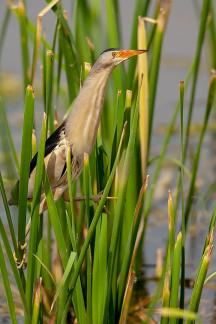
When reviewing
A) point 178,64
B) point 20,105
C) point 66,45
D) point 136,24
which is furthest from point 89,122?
point 178,64

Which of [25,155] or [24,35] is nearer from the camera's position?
[25,155]

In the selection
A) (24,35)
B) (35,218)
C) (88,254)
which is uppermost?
(24,35)

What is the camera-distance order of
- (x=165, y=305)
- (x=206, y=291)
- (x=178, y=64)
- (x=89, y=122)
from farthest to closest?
(x=178, y=64) < (x=206, y=291) < (x=89, y=122) < (x=165, y=305)

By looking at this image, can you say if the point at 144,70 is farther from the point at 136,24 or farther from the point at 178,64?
the point at 178,64

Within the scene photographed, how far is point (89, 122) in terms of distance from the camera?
2.02 meters

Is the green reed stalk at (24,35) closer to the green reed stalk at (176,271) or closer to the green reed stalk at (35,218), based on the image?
the green reed stalk at (35,218)

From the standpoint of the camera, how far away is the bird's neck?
2010mm

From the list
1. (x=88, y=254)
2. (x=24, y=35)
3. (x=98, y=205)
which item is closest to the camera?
(x=98, y=205)

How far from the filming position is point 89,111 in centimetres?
203

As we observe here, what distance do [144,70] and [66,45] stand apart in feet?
0.81

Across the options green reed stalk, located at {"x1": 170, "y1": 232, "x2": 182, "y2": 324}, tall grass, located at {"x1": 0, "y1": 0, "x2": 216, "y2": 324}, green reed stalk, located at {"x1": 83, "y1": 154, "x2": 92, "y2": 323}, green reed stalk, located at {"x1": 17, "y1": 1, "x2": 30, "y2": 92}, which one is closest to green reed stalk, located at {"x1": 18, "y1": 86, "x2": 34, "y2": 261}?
tall grass, located at {"x1": 0, "y1": 0, "x2": 216, "y2": 324}

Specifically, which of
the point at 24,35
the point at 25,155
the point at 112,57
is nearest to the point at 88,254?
the point at 25,155

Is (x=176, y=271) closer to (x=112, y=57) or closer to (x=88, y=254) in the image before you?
(x=88, y=254)

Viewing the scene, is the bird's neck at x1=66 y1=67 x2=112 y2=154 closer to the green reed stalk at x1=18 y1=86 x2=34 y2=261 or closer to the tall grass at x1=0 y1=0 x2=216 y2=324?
the tall grass at x1=0 y1=0 x2=216 y2=324
